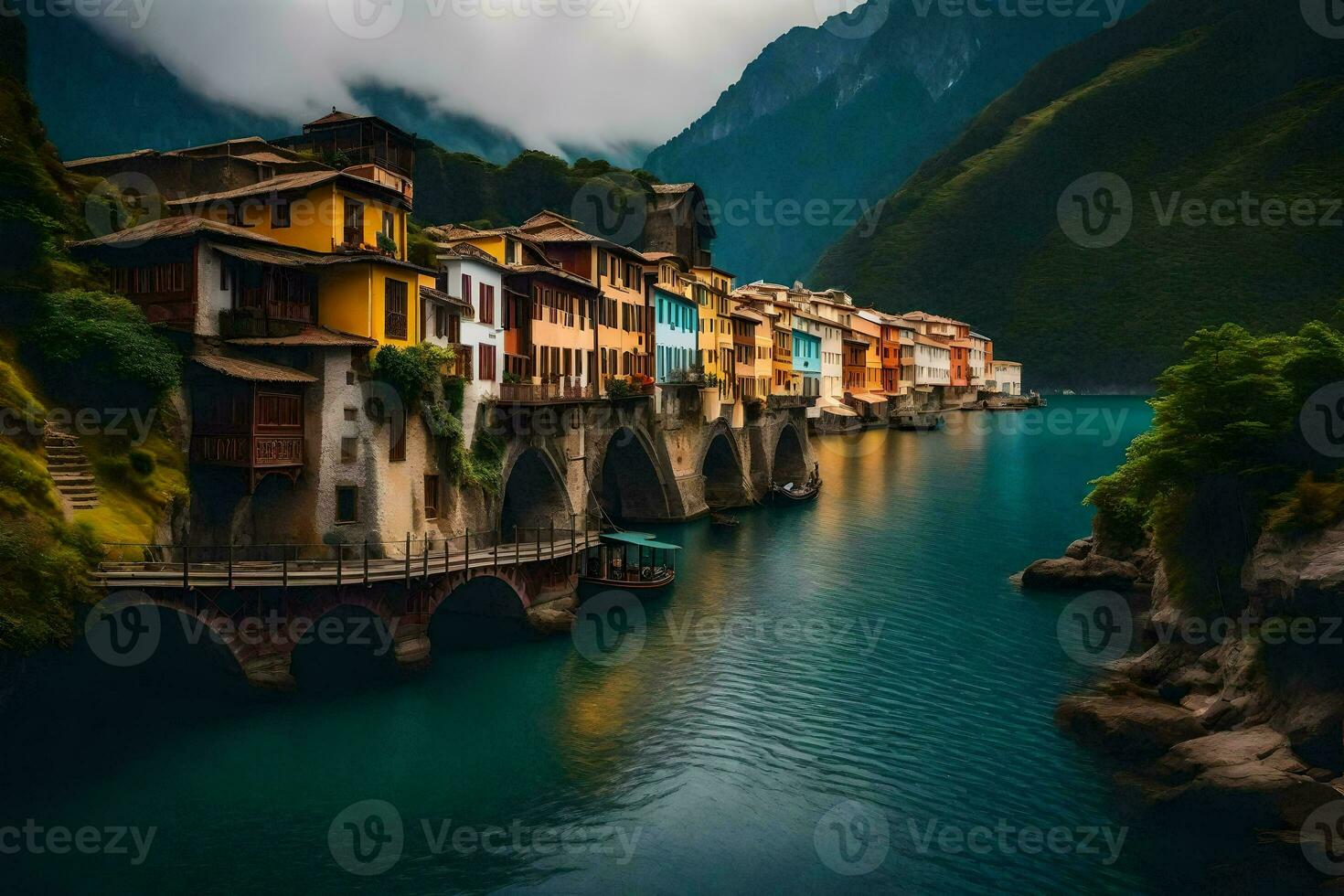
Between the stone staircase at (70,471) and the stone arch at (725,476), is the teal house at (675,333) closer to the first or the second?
the stone arch at (725,476)

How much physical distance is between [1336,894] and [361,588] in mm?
29834

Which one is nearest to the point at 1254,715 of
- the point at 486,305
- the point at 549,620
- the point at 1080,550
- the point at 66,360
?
the point at 549,620

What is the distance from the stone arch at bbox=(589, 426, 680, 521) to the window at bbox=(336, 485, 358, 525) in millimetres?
32668

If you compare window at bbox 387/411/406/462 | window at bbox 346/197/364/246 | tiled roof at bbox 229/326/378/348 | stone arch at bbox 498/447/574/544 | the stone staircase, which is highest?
window at bbox 346/197/364/246

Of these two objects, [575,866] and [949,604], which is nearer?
[575,866]

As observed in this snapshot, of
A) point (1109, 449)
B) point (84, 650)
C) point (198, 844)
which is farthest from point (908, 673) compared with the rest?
point (1109, 449)

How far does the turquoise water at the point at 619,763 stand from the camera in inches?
961

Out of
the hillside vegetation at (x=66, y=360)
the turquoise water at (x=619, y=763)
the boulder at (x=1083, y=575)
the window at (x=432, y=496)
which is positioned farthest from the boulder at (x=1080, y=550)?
the hillside vegetation at (x=66, y=360)

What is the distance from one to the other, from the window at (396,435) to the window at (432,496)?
2.53 metres

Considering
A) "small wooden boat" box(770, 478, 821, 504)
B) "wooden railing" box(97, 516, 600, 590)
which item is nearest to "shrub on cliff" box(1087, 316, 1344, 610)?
"wooden railing" box(97, 516, 600, 590)

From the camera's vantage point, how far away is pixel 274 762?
29.1 meters

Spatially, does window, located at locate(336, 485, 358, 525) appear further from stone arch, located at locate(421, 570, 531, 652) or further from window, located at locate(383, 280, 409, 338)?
window, located at locate(383, 280, 409, 338)

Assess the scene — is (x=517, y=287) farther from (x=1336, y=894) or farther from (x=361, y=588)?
(x=1336, y=894)

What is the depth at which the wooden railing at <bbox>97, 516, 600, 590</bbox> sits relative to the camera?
30281 millimetres
